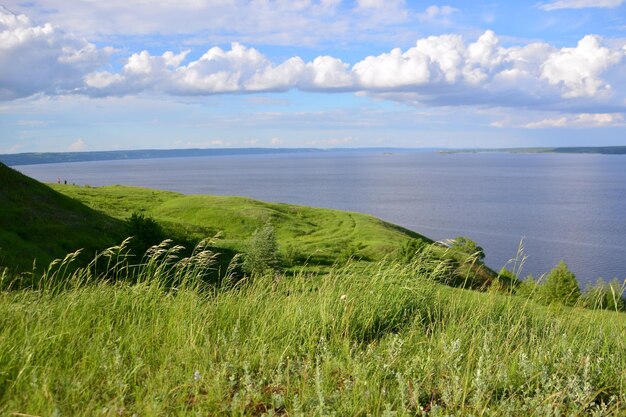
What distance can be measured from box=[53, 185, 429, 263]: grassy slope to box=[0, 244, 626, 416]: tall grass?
205 feet

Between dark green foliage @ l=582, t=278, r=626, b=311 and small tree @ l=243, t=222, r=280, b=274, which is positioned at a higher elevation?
dark green foliage @ l=582, t=278, r=626, b=311

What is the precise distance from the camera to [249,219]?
92812 mm

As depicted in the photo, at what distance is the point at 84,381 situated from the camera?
15.3 ft

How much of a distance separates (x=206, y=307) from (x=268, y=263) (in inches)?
1602

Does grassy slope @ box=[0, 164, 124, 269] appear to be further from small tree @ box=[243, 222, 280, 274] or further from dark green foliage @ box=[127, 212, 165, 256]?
small tree @ box=[243, 222, 280, 274]

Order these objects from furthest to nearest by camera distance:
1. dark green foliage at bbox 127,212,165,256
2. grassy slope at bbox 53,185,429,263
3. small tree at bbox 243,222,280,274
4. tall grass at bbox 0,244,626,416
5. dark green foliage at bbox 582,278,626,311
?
grassy slope at bbox 53,185,429,263, dark green foliage at bbox 127,212,165,256, small tree at bbox 243,222,280,274, dark green foliage at bbox 582,278,626,311, tall grass at bbox 0,244,626,416

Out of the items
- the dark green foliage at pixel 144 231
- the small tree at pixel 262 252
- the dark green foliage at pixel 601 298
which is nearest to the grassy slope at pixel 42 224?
the dark green foliage at pixel 144 231

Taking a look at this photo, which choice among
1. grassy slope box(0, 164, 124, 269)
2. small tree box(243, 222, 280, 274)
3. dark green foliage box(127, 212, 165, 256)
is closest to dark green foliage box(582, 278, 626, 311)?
grassy slope box(0, 164, 124, 269)

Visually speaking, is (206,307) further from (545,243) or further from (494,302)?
(545,243)

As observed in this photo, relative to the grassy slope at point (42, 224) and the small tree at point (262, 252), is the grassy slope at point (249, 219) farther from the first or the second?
the small tree at point (262, 252)

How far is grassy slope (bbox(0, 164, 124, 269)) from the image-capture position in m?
39.2

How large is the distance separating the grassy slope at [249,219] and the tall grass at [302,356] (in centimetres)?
6239

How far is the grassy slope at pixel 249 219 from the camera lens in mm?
79250

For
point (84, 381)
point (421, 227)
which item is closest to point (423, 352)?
point (84, 381)
